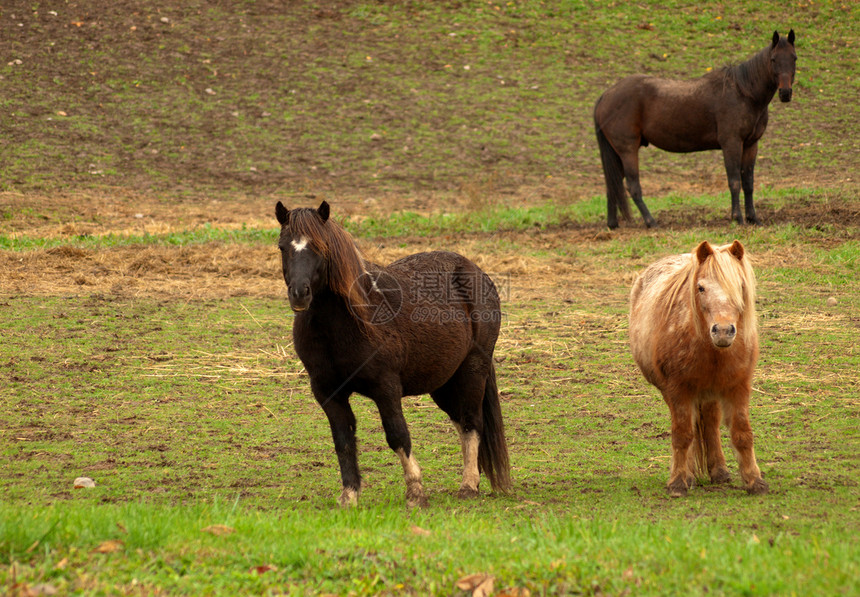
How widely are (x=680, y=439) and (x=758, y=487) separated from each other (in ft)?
1.78

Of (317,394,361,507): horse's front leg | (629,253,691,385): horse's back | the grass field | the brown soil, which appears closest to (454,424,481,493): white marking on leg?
the grass field

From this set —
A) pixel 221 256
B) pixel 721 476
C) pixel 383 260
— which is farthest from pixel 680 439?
pixel 221 256

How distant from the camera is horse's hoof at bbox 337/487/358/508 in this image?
17.4ft

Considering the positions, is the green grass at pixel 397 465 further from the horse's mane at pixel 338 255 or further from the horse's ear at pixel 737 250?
the horse's ear at pixel 737 250

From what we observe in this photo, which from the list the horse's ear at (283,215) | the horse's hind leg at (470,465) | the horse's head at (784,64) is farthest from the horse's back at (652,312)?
the horse's head at (784,64)

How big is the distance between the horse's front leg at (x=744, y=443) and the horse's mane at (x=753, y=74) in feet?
29.6

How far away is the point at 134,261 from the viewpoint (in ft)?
40.7

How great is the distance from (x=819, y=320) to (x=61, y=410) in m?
7.88

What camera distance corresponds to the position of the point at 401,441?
5.40 meters

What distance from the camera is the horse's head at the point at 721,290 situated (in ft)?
16.5

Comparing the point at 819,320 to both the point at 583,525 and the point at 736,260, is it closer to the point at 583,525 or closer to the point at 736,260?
the point at 736,260

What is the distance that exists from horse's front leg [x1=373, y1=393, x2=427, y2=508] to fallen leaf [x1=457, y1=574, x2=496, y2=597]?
176 centimetres

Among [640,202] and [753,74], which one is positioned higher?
[753,74]

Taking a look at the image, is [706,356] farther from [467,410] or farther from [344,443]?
[344,443]
